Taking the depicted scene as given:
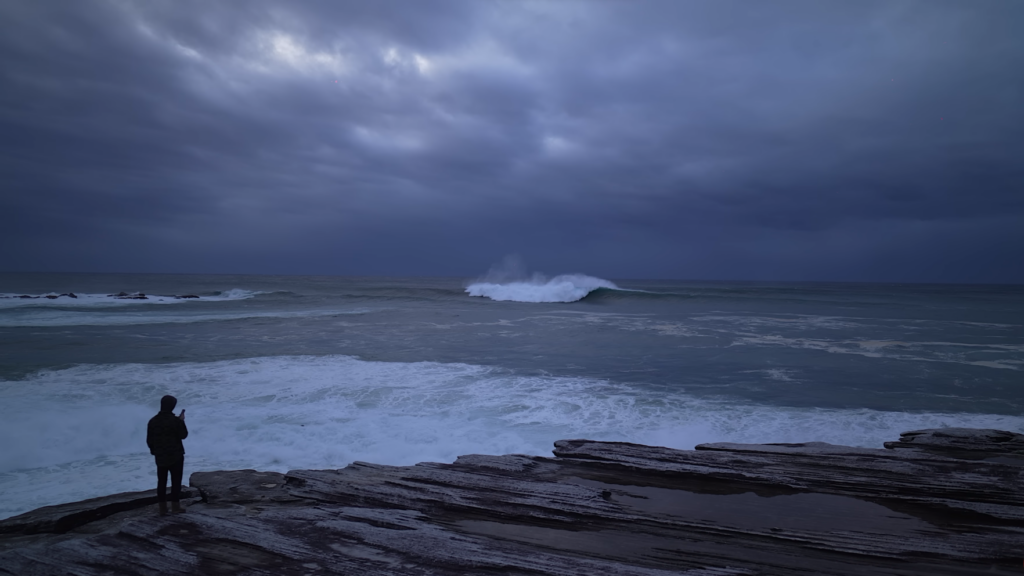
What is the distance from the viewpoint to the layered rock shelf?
3.58 meters

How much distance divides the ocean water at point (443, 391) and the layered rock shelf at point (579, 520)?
2451 mm

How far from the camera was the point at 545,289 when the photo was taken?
5162 centimetres

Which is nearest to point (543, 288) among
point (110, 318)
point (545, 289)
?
point (545, 289)

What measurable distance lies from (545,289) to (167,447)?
4712cm

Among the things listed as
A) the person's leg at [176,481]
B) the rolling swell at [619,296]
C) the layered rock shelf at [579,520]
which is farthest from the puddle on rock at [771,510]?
the rolling swell at [619,296]

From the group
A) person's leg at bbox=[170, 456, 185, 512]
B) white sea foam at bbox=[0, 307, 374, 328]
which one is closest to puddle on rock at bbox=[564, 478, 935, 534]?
person's leg at bbox=[170, 456, 185, 512]

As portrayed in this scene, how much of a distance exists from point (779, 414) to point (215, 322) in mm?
27654

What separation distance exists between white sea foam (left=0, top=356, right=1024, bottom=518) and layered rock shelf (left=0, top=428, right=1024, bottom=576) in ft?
7.77

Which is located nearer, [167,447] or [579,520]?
[579,520]

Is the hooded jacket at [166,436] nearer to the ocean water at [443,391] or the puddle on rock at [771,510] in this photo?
the ocean water at [443,391]

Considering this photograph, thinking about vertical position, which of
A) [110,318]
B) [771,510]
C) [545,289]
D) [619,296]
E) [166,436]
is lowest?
[771,510]

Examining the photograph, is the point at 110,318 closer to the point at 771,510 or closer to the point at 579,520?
the point at 579,520

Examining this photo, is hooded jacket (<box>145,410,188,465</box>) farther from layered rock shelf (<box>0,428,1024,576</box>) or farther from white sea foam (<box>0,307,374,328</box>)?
white sea foam (<box>0,307,374,328</box>)

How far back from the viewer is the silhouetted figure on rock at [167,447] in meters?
5.05
